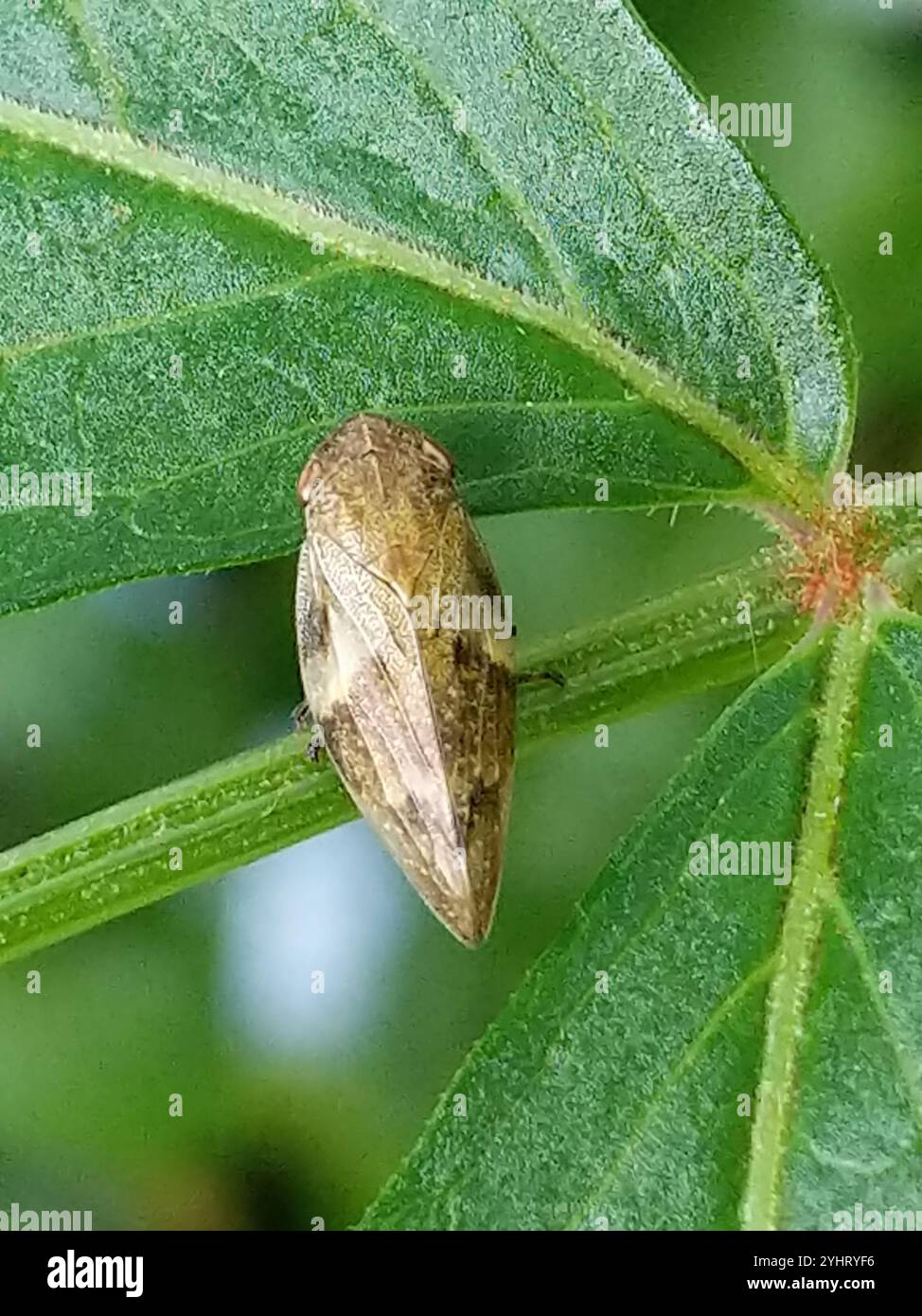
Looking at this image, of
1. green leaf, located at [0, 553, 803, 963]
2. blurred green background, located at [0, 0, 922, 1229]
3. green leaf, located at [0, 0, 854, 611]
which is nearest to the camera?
green leaf, located at [0, 0, 854, 611]

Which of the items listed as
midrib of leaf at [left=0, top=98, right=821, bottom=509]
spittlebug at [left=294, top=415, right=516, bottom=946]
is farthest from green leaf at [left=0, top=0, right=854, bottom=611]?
spittlebug at [left=294, top=415, right=516, bottom=946]

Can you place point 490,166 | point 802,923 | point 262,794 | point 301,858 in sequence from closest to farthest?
point 802,923
point 490,166
point 262,794
point 301,858

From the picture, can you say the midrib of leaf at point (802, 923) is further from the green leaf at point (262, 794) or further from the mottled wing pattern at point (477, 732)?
the mottled wing pattern at point (477, 732)

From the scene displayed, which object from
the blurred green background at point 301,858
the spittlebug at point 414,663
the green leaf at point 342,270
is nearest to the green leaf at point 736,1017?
the spittlebug at point 414,663

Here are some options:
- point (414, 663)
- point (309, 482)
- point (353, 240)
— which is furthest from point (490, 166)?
point (414, 663)

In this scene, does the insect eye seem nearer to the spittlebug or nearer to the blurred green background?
the spittlebug

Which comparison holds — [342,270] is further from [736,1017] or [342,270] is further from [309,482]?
[736,1017]
